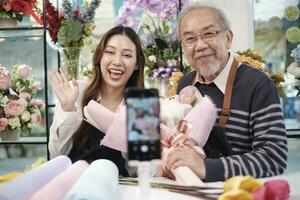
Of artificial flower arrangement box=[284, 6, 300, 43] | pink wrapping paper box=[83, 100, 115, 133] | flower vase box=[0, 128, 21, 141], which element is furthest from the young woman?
artificial flower arrangement box=[284, 6, 300, 43]

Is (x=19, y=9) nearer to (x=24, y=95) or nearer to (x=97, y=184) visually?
(x=24, y=95)

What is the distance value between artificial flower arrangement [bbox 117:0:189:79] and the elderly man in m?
1.74

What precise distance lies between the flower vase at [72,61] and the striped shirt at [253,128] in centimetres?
179

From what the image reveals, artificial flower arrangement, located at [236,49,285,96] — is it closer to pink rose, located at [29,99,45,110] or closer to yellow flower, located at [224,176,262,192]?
pink rose, located at [29,99,45,110]

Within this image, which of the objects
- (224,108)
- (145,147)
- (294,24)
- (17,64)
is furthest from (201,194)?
(294,24)

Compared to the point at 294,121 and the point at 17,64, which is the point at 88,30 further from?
the point at 294,121

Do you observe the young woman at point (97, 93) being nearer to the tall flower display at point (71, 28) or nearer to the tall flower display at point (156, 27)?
the tall flower display at point (71, 28)

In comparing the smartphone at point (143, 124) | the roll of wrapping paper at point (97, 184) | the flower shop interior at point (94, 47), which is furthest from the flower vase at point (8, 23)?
the smartphone at point (143, 124)

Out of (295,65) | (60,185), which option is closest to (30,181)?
(60,185)

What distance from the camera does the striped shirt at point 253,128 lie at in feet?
4.67

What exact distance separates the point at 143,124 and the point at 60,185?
10.2 inches

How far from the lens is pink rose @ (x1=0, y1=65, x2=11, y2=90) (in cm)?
376

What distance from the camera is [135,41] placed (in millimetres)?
1985

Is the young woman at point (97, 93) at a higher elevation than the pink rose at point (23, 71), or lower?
lower
